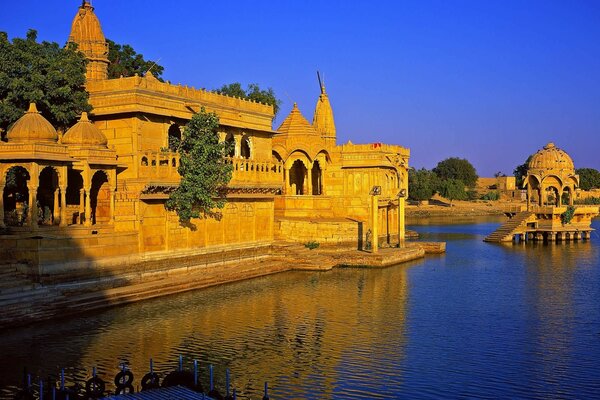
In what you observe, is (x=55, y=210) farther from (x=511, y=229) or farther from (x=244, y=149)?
(x=511, y=229)

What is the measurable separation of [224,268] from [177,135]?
658 centimetres

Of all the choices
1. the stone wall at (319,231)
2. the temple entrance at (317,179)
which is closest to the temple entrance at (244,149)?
the stone wall at (319,231)

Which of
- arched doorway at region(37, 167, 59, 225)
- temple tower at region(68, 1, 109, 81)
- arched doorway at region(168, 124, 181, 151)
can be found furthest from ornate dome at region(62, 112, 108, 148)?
temple tower at region(68, 1, 109, 81)

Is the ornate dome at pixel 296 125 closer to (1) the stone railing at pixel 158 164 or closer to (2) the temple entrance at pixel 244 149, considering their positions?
(2) the temple entrance at pixel 244 149

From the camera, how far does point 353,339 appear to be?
17.7 metres

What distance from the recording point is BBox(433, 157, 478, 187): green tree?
112 meters

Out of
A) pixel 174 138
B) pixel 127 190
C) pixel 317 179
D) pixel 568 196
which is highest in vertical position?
pixel 174 138

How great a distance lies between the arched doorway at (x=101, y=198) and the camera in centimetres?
2555

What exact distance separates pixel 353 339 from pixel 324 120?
30.4 metres

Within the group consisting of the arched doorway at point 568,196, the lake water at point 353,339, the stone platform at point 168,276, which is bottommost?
the lake water at point 353,339

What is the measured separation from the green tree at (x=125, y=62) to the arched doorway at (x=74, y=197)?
16.0 m

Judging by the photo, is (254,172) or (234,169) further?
(254,172)

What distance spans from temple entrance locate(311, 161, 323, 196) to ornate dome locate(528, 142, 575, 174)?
17200 mm

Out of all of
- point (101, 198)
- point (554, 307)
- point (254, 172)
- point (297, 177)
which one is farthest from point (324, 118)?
point (554, 307)
